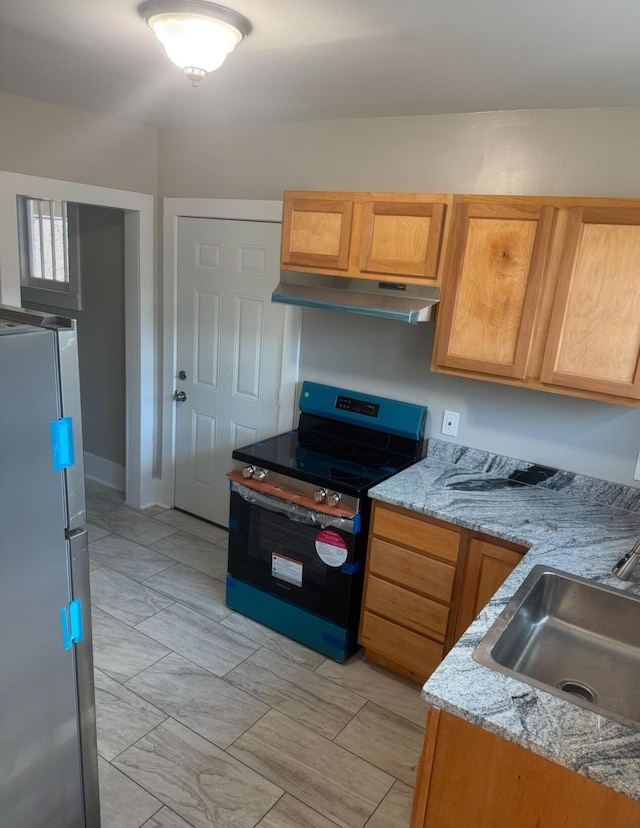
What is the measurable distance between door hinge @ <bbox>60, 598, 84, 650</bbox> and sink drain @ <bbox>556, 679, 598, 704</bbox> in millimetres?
1275

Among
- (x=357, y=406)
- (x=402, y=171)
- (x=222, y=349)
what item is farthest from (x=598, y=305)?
(x=222, y=349)

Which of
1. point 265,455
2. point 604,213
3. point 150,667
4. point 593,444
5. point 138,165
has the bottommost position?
point 150,667

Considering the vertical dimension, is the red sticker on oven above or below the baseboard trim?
above

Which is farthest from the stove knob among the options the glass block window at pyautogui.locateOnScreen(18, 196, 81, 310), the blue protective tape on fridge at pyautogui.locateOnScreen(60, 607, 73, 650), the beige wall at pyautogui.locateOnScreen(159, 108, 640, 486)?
the glass block window at pyautogui.locateOnScreen(18, 196, 81, 310)

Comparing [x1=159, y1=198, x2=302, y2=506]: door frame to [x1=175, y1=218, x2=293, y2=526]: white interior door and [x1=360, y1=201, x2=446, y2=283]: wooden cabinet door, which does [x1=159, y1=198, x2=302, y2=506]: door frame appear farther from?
[x1=360, y1=201, x2=446, y2=283]: wooden cabinet door

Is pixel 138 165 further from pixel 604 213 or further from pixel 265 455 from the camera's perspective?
pixel 604 213

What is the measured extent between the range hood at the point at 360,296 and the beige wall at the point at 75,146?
1443 mm

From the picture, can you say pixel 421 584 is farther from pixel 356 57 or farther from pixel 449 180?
pixel 356 57

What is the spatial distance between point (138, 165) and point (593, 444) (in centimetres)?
296

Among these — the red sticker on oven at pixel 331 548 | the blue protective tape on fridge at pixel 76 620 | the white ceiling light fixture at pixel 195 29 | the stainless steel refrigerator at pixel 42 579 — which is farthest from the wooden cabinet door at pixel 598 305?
the blue protective tape on fridge at pixel 76 620

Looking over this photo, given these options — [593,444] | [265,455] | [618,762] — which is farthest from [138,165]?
[618,762]

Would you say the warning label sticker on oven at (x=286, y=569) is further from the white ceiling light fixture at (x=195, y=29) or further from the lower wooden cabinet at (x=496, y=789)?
the white ceiling light fixture at (x=195, y=29)

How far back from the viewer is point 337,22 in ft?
5.49

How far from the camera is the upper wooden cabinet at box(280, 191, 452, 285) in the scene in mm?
2307
